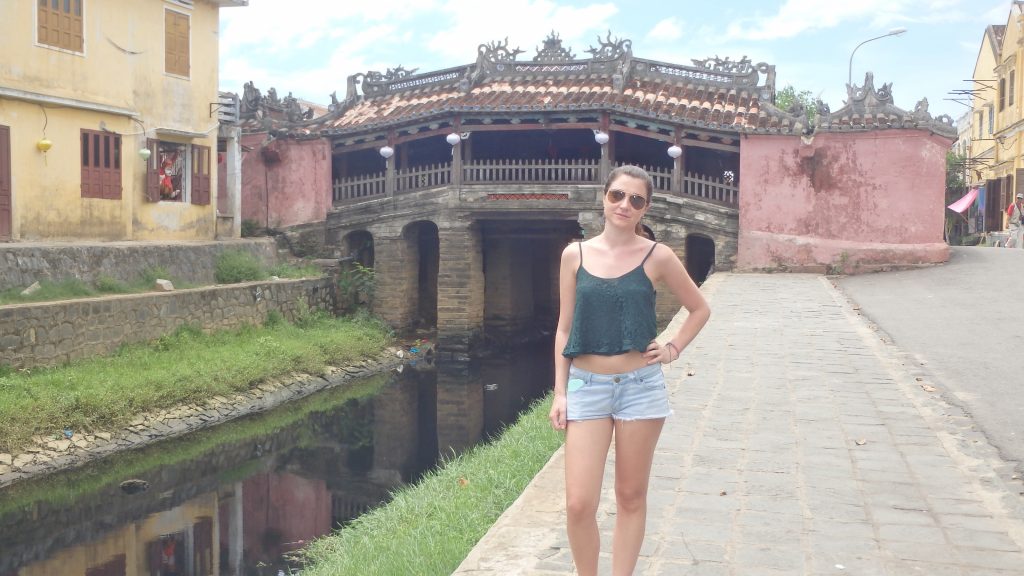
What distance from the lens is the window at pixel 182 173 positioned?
61.5 feet

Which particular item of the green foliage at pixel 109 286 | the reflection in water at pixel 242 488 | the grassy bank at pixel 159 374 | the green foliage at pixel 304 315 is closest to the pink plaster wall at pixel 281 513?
Answer: the reflection in water at pixel 242 488

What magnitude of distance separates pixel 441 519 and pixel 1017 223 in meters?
21.6

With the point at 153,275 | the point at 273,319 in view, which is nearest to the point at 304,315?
the point at 273,319

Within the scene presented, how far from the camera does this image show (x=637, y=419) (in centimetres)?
369

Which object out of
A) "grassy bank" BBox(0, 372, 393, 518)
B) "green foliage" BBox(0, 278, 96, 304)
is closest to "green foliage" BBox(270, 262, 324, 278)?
"grassy bank" BBox(0, 372, 393, 518)

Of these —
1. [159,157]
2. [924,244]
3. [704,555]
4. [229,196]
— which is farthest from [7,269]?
[924,244]

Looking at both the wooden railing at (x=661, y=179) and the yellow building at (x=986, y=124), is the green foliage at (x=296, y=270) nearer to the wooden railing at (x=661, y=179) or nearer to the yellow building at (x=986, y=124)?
the wooden railing at (x=661, y=179)

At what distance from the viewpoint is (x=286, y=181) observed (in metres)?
22.3

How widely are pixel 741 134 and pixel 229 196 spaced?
36.6ft

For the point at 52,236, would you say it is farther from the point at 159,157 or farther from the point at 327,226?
the point at 327,226

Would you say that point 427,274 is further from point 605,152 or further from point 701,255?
point 701,255

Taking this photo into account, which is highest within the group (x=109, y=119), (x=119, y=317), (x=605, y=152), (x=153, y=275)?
(x=109, y=119)

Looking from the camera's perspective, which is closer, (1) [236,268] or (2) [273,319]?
(2) [273,319]

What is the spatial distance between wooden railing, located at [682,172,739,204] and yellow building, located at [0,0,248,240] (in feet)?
33.2
